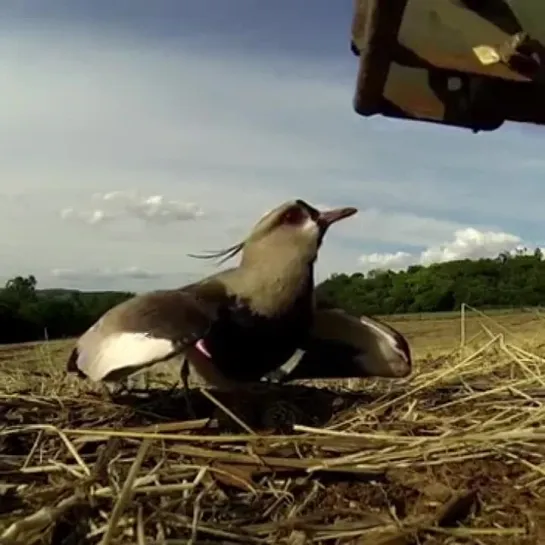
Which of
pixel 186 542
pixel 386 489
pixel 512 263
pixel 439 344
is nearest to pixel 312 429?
pixel 386 489

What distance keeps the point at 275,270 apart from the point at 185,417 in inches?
19.5

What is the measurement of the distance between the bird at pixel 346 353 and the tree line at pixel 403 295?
5809 millimetres

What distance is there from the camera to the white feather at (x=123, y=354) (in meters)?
2.35

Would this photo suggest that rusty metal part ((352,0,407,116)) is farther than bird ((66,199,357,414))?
No

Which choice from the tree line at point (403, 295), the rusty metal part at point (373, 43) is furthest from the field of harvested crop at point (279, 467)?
the tree line at point (403, 295)

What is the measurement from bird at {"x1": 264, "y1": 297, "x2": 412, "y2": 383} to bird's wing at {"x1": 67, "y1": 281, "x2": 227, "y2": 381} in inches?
15.9

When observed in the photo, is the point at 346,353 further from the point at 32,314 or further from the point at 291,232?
the point at 32,314

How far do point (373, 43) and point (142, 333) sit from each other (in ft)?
4.49

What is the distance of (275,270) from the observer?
9.30 ft

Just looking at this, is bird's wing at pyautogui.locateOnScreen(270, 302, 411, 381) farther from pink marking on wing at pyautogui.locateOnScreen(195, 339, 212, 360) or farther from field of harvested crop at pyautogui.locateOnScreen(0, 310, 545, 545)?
pink marking on wing at pyautogui.locateOnScreen(195, 339, 212, 360)

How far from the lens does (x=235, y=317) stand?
8.99ft

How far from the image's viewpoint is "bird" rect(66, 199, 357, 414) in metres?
2.43

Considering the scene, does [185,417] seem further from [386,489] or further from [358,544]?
[358,544]

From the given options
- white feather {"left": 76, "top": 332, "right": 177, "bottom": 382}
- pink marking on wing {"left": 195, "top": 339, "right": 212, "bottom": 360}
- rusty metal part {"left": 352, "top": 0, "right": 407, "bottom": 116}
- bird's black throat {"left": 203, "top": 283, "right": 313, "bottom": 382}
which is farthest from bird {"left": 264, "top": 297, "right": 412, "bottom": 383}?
rusty metal part {"left": 352, "top": 0, "right": 407, "bottom": 116}
